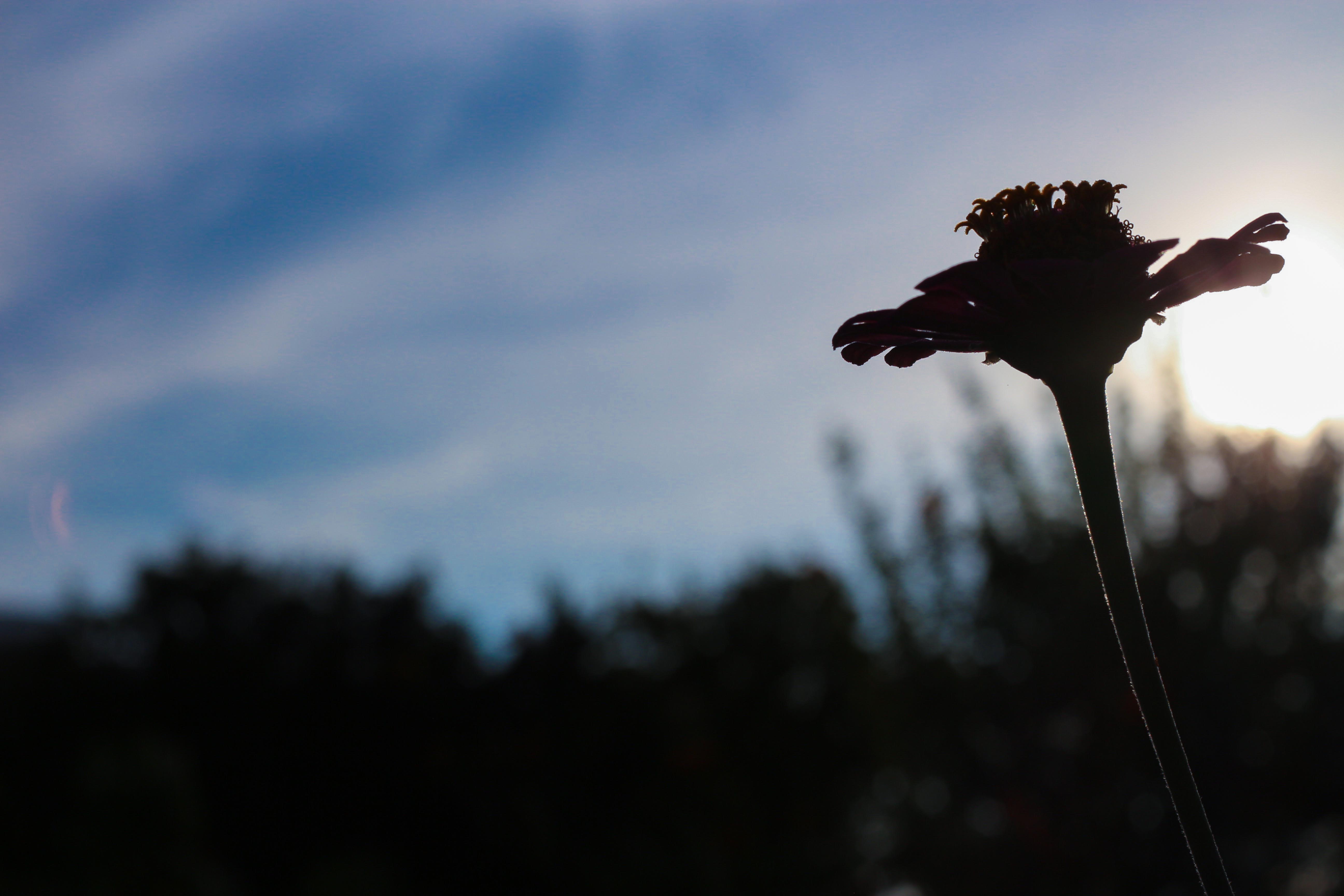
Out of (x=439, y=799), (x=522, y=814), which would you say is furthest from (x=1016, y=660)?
(x=439, y=799)

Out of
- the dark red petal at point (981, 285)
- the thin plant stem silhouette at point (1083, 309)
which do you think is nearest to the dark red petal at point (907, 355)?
the thin plant stem silhouette at point (1083, 309)

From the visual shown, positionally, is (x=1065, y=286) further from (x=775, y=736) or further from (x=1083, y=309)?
(x=775, y=736)

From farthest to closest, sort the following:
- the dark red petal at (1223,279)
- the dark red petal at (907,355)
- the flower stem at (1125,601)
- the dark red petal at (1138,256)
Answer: the dark red petal at (907,355) → the dark red petal at (1223,279) → the dark red petal at (1138,256) → the flower stem at (1125,601)

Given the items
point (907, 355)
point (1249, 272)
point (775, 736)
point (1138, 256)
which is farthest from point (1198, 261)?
point (775, 736)

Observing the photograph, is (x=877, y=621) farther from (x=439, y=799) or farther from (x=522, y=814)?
(x=439, y=799)

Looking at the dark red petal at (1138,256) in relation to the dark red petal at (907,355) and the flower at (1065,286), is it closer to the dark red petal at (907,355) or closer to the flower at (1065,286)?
the flower at (1065,286)

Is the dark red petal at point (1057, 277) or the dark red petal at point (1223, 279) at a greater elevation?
the dark red petal at point (1057, 277)
